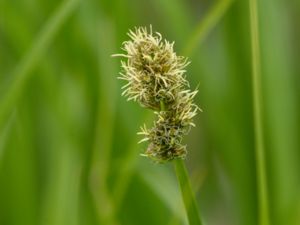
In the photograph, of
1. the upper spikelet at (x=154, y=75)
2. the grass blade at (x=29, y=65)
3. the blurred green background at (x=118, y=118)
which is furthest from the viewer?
the blurred green background at (x=118, y=118)

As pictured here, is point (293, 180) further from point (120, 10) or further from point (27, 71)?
point (27, 71)

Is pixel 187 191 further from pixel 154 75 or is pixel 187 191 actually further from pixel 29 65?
pixel 29 65

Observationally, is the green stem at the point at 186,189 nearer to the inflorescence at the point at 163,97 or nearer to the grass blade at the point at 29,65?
the inflorescence at the point at 163,97

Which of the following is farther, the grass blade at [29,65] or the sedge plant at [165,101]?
the grass blade at [29,65]

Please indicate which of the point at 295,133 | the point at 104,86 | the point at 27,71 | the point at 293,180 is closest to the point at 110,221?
the point at 27,71

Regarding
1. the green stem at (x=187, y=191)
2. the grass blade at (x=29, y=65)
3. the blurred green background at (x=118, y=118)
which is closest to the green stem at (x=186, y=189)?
the green stem at (x=187, y=191)

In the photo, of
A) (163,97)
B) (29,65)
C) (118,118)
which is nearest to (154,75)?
(163,97)

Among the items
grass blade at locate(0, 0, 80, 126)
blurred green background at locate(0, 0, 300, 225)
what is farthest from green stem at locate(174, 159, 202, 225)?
blurred green background at locate(0, 0, 300, 225)
